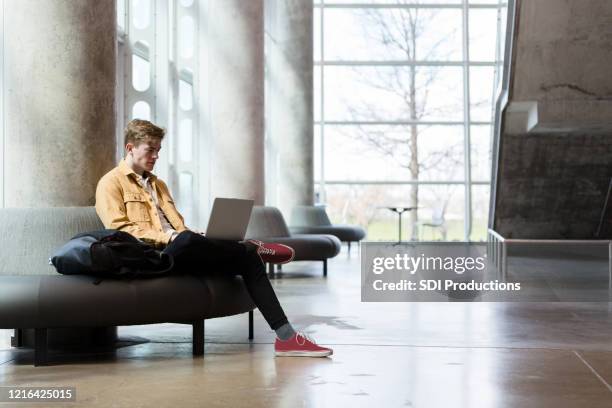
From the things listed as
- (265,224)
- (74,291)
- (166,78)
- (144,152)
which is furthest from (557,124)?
(74,291)

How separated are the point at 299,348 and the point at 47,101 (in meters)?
2.22

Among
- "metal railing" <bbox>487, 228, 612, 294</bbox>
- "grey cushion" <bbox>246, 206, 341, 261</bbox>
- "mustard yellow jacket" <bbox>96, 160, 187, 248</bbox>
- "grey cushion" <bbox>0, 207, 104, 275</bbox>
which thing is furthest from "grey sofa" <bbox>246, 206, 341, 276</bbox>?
"grey cushion" <bbox>0, 207, 104, 275</bbox>

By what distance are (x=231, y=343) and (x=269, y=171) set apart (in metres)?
14.5

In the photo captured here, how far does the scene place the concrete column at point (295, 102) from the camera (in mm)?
18125

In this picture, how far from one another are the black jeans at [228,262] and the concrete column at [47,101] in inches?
36.6

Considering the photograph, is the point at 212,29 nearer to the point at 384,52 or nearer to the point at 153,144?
the point at 153,144

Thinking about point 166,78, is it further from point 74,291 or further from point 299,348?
point 74,291

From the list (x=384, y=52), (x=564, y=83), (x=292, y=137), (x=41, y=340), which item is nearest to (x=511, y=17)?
(x=564, y=83)

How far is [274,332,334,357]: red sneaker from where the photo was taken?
590cm

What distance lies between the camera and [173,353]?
605cm

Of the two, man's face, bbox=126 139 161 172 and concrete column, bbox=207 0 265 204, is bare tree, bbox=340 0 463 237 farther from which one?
man's face, bbox=126 139 161 172

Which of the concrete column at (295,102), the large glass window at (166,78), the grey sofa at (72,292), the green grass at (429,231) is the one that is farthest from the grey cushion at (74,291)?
the green grass at (429,231)

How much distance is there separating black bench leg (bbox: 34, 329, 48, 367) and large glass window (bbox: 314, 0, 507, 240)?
18.1 meters

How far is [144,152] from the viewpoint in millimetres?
6078
